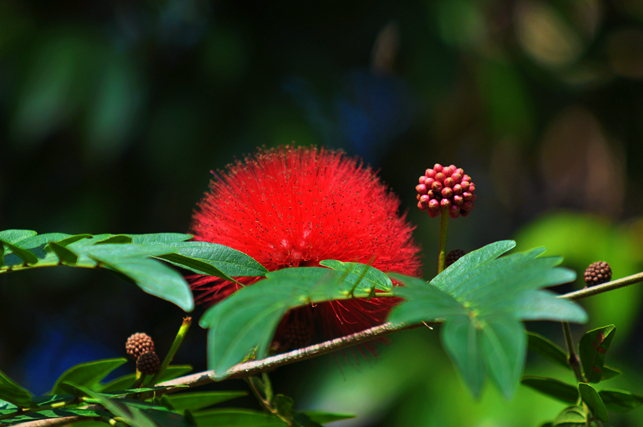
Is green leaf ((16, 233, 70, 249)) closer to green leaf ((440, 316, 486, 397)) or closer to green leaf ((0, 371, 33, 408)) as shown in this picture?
green leaf ((0, 371, 33, 408))

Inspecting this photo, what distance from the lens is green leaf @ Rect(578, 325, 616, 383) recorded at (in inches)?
25.5

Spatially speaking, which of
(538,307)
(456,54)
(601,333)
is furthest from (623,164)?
(538,307)

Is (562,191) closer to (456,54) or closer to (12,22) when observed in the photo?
(456,54)

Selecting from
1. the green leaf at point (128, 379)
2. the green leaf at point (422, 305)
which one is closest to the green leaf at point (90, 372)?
the green leaf at point (128, 379)

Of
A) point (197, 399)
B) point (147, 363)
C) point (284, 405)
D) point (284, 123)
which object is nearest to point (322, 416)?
point (284, 405)

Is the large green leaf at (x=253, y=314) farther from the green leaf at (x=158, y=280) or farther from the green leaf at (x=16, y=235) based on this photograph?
the green leaf at (x=16, y=235)

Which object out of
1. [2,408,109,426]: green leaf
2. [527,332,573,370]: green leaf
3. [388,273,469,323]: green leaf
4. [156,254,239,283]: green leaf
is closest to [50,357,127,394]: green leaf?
[2,408,109,426]: green leaf

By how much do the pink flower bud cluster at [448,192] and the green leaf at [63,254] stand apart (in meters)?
0.43

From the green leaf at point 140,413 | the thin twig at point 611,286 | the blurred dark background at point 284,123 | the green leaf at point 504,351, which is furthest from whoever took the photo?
the blurred dark background at point 284,123

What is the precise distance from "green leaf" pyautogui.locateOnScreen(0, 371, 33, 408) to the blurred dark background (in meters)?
2.27

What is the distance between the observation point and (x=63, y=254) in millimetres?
494

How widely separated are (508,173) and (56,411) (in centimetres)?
424

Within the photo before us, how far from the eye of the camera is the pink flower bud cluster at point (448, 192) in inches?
27.5

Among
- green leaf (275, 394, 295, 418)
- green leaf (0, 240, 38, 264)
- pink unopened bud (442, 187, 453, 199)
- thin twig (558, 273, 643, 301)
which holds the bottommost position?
green leaf (275, 394, 295, 418)
